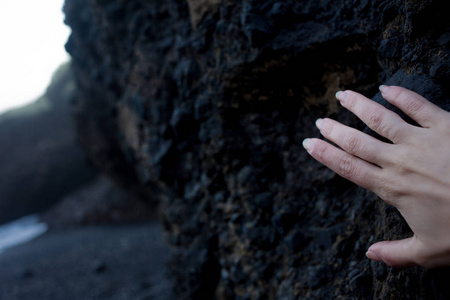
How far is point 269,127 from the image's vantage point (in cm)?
155

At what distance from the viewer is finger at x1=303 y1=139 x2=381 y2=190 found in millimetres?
981

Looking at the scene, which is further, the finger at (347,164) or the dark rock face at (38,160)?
the dark rock face at (38,160)

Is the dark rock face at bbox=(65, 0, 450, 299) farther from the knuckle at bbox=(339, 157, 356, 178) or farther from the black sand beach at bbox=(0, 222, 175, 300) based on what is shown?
the black sand beach at bbox=(0, 222, 175, 300)

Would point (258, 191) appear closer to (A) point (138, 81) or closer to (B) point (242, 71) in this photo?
(B) point (242, 71)

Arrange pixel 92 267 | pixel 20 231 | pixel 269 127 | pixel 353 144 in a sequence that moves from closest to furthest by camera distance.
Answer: pixel 353 144
pixel 269 127
pixel 92 267
pixel 20 231

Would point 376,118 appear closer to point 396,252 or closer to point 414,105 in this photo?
point 414,105

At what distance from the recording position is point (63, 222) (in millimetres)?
A: 5453

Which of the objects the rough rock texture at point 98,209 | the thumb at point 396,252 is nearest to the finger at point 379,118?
the thumb at point 396,252

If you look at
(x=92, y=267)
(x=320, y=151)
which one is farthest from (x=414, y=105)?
(x=92, y=267)

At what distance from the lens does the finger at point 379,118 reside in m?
0.94

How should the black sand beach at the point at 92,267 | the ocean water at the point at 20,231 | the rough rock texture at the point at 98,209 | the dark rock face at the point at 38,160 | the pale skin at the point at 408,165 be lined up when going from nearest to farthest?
the pale skin at the point at 408,165
the black sand beach at the point at 92,267
the rough rock texture at the point at 98,209
the ocean water at the point at 20,231
the dark rock face at the point at 38,160

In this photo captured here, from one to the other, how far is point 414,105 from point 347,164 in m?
0.23

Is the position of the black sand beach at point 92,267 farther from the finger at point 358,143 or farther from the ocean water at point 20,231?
the finger at point 358,143

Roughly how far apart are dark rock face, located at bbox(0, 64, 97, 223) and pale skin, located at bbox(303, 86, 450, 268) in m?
6.02
